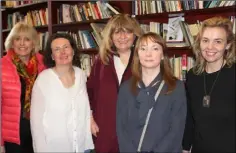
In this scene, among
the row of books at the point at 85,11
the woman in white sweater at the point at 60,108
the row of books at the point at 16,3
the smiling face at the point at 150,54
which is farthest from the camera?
the row of books at the point at 16,3

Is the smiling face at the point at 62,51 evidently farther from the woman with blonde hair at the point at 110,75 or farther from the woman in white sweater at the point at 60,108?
the woman with blonde hair at the point at 110,75

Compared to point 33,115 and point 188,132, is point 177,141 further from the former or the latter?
point 33,115

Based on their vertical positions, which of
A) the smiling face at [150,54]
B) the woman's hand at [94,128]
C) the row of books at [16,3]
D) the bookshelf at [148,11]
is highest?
the row of books at [16,3]

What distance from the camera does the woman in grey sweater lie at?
6.56 ft

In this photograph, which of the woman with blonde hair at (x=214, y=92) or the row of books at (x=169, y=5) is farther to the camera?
the row of books at (x=169, y=5)

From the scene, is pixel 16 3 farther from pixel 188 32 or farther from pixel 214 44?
pixel 214 44

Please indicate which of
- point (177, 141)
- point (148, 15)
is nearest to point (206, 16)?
point (148, 15)

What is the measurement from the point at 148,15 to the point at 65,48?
4.98ft

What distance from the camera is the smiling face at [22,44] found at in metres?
2.75

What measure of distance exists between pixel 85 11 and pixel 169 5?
1239 mm

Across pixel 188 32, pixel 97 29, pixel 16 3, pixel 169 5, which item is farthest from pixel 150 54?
pixel 16 3

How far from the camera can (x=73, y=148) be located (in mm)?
2379

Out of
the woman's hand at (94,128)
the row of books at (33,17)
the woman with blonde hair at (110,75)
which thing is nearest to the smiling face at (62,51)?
the woman with blonde hair at (110,75)

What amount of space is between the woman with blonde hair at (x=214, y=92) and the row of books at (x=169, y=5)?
131 centimetres
